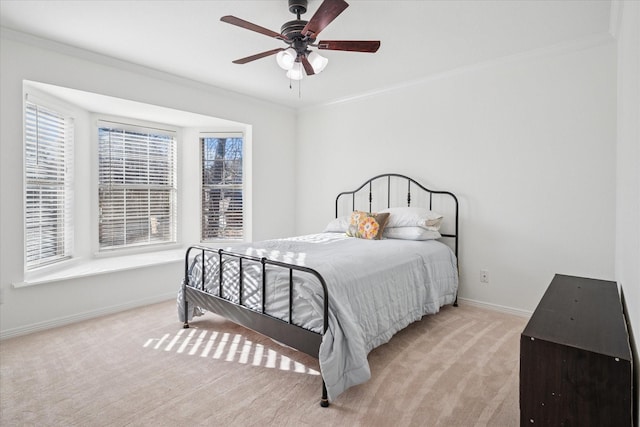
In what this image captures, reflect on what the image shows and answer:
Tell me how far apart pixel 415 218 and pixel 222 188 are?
261 cm

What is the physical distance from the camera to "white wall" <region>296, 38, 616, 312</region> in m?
2.74

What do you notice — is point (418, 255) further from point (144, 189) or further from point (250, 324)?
point (144, 189)

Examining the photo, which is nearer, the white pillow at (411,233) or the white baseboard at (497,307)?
the white baseboard at (497,307)

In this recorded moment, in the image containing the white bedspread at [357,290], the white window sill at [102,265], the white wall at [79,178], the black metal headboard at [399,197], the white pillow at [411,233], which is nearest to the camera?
the white bedspread at [357,290]

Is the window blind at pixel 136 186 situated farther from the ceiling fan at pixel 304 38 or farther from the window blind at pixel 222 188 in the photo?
the ceiling fan at pixel 304 38

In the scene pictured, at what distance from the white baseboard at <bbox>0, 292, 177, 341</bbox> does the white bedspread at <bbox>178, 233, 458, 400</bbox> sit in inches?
34.1

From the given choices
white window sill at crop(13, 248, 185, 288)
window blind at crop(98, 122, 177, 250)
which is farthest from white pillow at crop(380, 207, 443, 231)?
window blind at crop(98, 122, 177, 250)

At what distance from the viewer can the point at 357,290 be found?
2.12 metres

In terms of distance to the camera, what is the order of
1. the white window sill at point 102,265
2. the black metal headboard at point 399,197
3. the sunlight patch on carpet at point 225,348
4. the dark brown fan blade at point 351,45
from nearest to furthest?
the dark brown fan blade at point 351,45, the sunlight patch on carpet at point 225,348, the white window sill at point 102,265, the black metal headboard at point 399,197

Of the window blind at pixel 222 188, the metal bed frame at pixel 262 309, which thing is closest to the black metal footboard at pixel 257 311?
the metal bed frame at pixel 262 309

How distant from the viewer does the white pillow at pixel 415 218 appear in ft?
10.8

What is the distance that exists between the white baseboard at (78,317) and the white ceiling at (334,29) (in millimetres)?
2308

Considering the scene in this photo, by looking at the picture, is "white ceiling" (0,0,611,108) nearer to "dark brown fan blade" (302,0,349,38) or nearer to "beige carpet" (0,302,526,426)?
"dark brown fan blade" (302,0,349,38)

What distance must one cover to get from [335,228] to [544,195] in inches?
79.3
